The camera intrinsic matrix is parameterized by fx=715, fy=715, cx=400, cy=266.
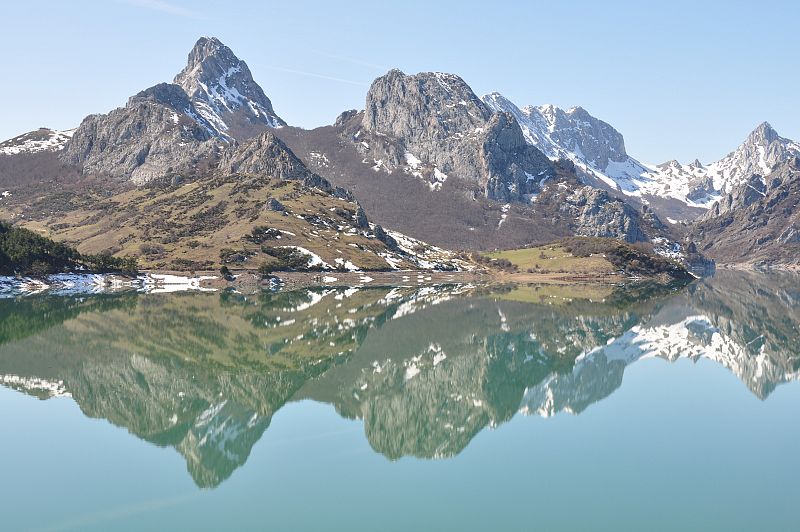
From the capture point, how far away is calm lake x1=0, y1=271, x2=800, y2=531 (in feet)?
110

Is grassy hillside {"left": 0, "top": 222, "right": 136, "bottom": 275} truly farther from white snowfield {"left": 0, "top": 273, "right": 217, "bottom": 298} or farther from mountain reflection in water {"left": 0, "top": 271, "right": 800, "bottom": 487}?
mountain reflection in water {"left": 0, "top": 271, "right": 800, "bottom": 487}

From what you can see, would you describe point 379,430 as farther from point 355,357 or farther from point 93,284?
point 93,284

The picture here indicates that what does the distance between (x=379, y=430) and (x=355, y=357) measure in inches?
1302

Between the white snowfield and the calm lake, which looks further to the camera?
the white snowfield

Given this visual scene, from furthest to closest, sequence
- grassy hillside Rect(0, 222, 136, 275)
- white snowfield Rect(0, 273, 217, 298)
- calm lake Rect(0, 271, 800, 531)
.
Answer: grassy hillside Rect(0, 222, 136, 275) < white snowfield Rect(0, 273, 217, 298) < calm lake Rect(0, 271, 800, 531)

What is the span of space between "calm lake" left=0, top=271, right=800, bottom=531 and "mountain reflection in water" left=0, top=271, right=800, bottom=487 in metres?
0.38

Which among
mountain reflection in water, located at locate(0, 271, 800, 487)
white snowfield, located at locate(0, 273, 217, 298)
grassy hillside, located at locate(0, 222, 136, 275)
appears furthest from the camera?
grassy hillside, located at locate(0, 222, 136, 275)

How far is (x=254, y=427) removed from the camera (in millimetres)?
50156

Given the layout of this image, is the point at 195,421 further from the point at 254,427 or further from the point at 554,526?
the point at 554,526

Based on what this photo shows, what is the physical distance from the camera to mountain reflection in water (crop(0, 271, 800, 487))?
5322 cm

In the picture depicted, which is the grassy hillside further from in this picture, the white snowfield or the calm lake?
the calm lake

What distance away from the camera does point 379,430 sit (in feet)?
168

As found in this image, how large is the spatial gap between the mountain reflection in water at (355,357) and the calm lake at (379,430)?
375 millimetres

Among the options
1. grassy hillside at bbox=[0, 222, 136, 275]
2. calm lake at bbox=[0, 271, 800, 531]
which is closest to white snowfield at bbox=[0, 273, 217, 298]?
grassy hillside at bbox=[0, 222, 136, 275]
